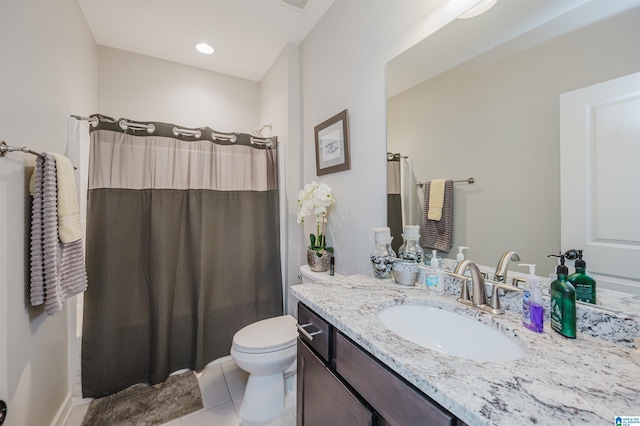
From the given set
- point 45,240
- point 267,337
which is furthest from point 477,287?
point 45,240

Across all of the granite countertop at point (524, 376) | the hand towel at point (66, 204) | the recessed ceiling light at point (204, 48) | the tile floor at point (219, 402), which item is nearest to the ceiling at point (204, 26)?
the recessed ceiling light at point (204, 48)

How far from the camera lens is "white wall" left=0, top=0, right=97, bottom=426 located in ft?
3.20

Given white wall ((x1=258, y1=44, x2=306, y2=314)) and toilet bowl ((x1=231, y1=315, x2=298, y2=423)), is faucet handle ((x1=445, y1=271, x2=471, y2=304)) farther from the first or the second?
white wall ((x1=258, y1=44, x2=306, y2=314))

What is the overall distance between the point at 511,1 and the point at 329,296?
1.27 metres

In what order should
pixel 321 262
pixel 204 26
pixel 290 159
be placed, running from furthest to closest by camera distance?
pixel 290 159
pixel 204 26
pixel 321 262

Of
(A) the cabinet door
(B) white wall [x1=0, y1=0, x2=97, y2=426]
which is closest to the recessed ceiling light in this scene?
(B) white wall [x1=0, y1=0, x2=97, y2=426]

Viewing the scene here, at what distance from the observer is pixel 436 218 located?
116cm

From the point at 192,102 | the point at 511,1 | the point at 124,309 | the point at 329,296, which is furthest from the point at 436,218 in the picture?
the point at 192,102

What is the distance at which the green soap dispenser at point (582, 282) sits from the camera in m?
0.72

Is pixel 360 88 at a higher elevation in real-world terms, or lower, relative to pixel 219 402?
higher

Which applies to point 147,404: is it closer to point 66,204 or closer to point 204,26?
point 66,204

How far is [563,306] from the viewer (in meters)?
0.68

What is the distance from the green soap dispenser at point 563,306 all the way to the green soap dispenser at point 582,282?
6cm

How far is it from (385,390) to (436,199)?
0.83 metres
